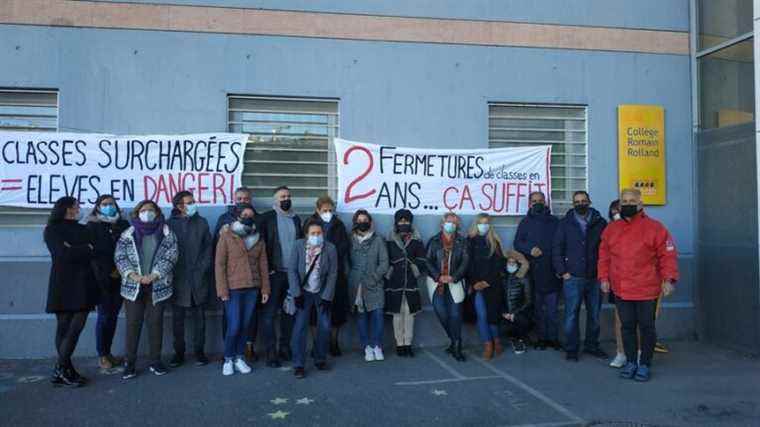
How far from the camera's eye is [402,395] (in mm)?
5578

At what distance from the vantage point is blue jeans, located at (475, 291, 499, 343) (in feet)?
23.1

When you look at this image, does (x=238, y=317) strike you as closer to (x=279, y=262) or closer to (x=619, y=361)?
(x=279, y=262)

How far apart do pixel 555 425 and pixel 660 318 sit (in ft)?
13.9

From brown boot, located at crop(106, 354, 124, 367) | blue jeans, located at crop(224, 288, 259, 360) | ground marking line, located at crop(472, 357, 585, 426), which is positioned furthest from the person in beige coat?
ground marking line, located at crop(472, 357, 585, 426)

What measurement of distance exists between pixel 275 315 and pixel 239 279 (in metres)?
0.87

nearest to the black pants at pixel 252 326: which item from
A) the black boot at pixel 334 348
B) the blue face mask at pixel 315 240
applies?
the black boot at pixel 334 348

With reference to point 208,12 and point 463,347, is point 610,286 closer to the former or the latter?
point 463,347

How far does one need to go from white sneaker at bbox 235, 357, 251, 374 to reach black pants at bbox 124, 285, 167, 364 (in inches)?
33.4

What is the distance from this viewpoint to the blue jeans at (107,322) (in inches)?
251

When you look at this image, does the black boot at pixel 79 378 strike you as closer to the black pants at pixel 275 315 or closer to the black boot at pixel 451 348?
the black pants at pixel 275 315

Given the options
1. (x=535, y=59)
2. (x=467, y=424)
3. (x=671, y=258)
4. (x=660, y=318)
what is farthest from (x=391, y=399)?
(x=535, y=59)

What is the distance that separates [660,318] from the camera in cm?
820

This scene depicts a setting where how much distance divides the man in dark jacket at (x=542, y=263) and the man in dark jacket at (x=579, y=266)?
0.19m

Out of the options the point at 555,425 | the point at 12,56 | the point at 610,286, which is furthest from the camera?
the point at 12,56
